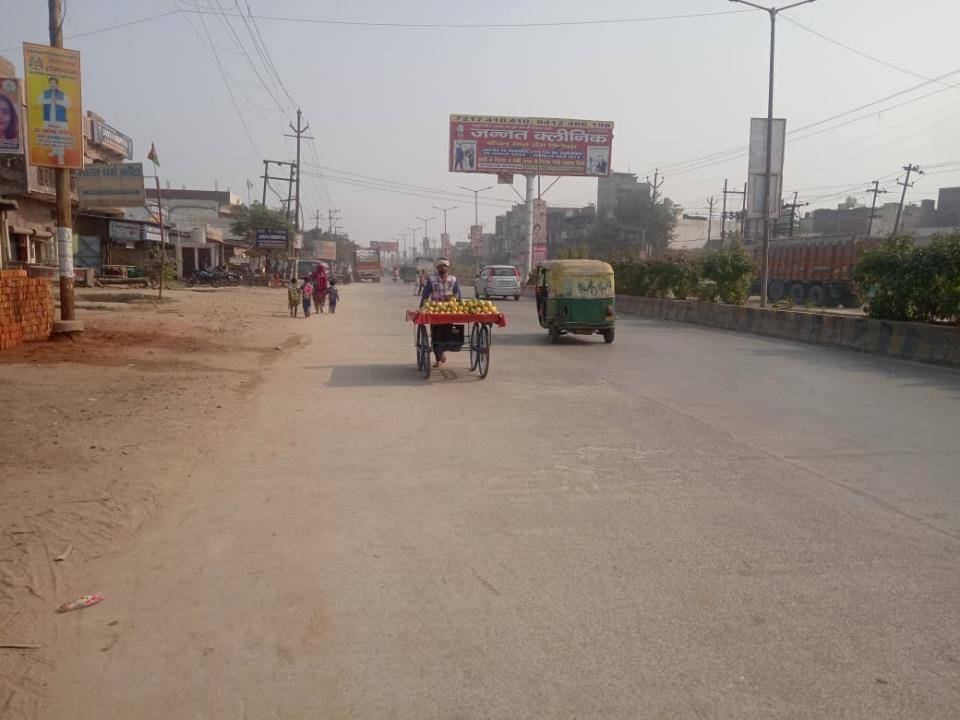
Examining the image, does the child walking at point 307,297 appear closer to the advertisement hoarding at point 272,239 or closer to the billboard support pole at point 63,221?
the billboard support pole at point 63,221

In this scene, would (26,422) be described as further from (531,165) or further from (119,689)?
(531,165)

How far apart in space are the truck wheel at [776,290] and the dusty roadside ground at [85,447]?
28305mm

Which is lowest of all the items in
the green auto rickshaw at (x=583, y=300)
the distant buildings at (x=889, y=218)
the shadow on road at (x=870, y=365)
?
the shadow on road at (x=870, y=365)

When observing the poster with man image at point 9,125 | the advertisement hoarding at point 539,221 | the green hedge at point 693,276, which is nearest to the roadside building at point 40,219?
the poster with man image at point 9,125

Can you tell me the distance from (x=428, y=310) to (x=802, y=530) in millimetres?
7066

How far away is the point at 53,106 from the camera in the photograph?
12.6 m

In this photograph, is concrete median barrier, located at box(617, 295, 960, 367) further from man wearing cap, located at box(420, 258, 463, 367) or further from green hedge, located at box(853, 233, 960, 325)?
man wearing cap, located at box(420, 258, 463, 367)

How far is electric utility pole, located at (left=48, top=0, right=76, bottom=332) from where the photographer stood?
41.8ft

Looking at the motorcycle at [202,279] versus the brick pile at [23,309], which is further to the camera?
Result: the motorcycle at [202,279]

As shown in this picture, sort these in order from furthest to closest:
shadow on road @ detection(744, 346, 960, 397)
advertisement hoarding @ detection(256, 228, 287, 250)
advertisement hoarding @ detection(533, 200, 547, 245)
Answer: advertisement hoarding @ detection(256, 228, 287, 250)
advertisement hoarding @ detection(533, 200, 547, 245)
shadow on road @ detection(744, 346, 960, 397)

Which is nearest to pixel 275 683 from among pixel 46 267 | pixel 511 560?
pixel 511 560

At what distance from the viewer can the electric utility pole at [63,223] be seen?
41.8 ft

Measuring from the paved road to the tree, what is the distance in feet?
166

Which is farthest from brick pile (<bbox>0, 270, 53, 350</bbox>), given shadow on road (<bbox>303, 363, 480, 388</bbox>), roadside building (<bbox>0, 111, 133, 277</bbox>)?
roadside building (<bbox>0, 111, 133, 277</bbox>)
